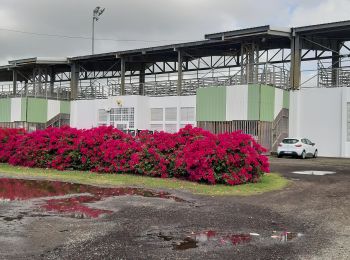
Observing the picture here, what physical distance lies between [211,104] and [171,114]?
5.69m

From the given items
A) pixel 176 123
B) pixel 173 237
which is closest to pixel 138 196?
pixel 173 237

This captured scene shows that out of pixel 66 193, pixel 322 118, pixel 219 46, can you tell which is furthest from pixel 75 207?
pixel 219 46

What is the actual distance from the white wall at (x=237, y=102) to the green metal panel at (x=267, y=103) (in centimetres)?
106

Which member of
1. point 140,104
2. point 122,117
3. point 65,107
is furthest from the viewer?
point 65,107

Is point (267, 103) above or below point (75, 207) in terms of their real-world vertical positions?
above

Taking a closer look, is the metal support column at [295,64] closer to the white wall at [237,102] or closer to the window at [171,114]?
the white wall at [237,102]

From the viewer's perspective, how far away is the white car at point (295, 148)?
29.0 meters

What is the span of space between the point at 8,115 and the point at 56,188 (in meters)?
33.1

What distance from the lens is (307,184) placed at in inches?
590

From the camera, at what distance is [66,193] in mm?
12391

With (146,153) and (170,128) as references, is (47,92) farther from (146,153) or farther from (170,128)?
(146,153)

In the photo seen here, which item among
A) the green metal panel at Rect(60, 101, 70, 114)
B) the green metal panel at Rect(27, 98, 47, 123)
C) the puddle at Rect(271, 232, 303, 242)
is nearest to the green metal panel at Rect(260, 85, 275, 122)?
the green metal panel at Rect(60, 101, 70, 114)

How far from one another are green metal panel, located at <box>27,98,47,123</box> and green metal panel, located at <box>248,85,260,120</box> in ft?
70.7

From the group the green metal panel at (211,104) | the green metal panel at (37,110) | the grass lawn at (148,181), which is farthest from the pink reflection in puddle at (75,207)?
the green metal panel at (37,110)
